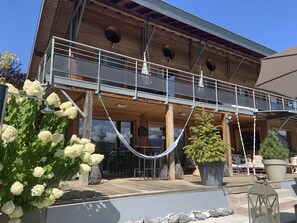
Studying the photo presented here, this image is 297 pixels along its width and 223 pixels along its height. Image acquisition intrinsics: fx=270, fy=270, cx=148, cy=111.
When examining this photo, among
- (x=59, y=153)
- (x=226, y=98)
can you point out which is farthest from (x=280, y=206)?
(x=59, y=153)

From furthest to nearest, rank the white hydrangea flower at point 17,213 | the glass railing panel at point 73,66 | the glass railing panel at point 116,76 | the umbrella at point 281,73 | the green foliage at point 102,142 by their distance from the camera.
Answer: the green foliage at point 102,142 < the glass railing panel at point 116,76 < the glass railing panel at point 73,66 < the umbrella at point 281,73 < the white hydrangea flower at point 17,213

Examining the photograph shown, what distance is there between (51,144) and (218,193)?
13.1 ft

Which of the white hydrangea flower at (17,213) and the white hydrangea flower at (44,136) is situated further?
the white hydrangea flower at (44,136)

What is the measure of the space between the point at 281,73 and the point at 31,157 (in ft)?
12.8

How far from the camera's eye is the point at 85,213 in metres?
4.16

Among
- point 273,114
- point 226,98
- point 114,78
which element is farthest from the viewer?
point 273,114

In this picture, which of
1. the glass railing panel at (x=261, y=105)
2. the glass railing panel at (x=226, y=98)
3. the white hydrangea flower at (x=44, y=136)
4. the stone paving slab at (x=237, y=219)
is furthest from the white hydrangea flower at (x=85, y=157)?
the glass railing panel at (x=261, y=105)

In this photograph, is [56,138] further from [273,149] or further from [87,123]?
[273,149]

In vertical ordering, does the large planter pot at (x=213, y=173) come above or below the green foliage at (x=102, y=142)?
below

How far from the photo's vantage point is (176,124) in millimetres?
11930

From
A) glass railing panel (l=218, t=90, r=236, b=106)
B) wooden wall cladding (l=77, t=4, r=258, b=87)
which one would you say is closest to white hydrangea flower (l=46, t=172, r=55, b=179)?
wooden wall cladding (l=77, t=4, r=258, b=87)

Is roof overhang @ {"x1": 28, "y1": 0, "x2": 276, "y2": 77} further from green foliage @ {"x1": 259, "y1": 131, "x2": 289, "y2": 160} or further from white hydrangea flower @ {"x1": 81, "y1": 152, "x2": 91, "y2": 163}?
white hydrangea flower @ {"x1": 81, "y1": 152, "x2": 91, "y2": 163}

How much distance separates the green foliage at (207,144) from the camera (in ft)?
19.2

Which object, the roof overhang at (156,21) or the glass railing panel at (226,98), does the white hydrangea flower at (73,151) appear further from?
the glass railing panel at (226,98)
